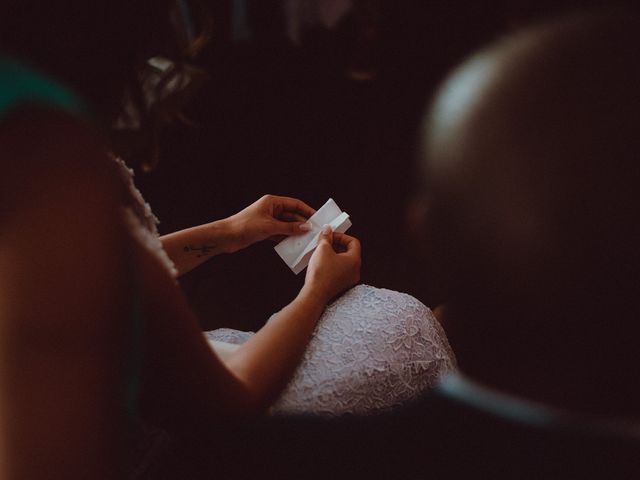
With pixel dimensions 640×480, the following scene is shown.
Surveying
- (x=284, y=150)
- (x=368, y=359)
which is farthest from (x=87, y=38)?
(x=284, y=150)

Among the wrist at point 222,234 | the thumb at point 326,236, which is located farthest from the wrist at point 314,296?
Answer: the wrist at point 222,234

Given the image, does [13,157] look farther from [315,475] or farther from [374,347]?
[374,347]

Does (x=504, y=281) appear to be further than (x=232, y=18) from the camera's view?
No

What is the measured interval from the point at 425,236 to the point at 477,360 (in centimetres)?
10

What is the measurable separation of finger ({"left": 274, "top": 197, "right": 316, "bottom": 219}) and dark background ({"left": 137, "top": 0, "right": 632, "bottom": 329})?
38 centimetres

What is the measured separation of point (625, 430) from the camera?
0.43 metres

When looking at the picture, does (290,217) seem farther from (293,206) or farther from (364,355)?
(364,355)

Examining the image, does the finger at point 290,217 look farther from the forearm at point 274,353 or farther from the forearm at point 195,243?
the forearm at point 274,353

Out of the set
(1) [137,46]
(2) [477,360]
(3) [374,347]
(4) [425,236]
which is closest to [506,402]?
(2) [477,360]

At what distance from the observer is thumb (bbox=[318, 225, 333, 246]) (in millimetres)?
1044

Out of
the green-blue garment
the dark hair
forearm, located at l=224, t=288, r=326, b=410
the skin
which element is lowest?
forearm, located at l=224, t=288, r=326, b=410

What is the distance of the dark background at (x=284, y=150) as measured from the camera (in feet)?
4.90

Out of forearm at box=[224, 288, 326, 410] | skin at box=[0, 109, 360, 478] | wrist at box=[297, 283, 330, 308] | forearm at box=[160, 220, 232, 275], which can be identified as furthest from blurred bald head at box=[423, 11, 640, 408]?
forearm at box=[160, 220, 232, 275]

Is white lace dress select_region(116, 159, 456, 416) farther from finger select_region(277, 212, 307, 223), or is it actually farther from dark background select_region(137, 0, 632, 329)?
dark background select_region(137, 0, 632, 329)
